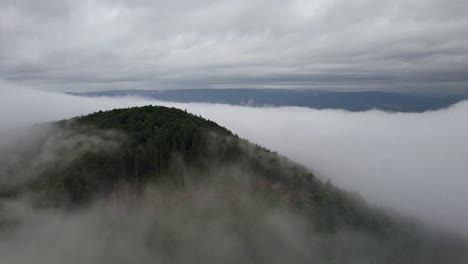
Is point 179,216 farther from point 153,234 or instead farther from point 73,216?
point 73,216

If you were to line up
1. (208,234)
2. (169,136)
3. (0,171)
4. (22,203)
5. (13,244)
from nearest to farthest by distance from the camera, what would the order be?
(13,244), (22,203), (208,234), (0,171), (169,136)

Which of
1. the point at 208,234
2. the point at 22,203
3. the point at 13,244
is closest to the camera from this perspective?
the point at 13,244

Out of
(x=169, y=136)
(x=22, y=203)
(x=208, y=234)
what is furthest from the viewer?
(x=169, y=136)

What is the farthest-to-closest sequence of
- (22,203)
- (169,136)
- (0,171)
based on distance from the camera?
1. (169,136)
2. (0,171)
3. (22,203)

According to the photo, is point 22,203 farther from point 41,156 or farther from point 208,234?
→ point 208,234

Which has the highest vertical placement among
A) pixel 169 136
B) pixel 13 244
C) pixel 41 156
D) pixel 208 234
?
pixel 169 136

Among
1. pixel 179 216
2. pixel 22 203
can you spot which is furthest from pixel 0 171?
pixel 179 216

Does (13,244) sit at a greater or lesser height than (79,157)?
lesser

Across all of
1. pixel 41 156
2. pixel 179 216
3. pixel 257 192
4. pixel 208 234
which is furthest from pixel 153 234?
pixel 41 156

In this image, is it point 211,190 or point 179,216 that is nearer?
point 179,216
